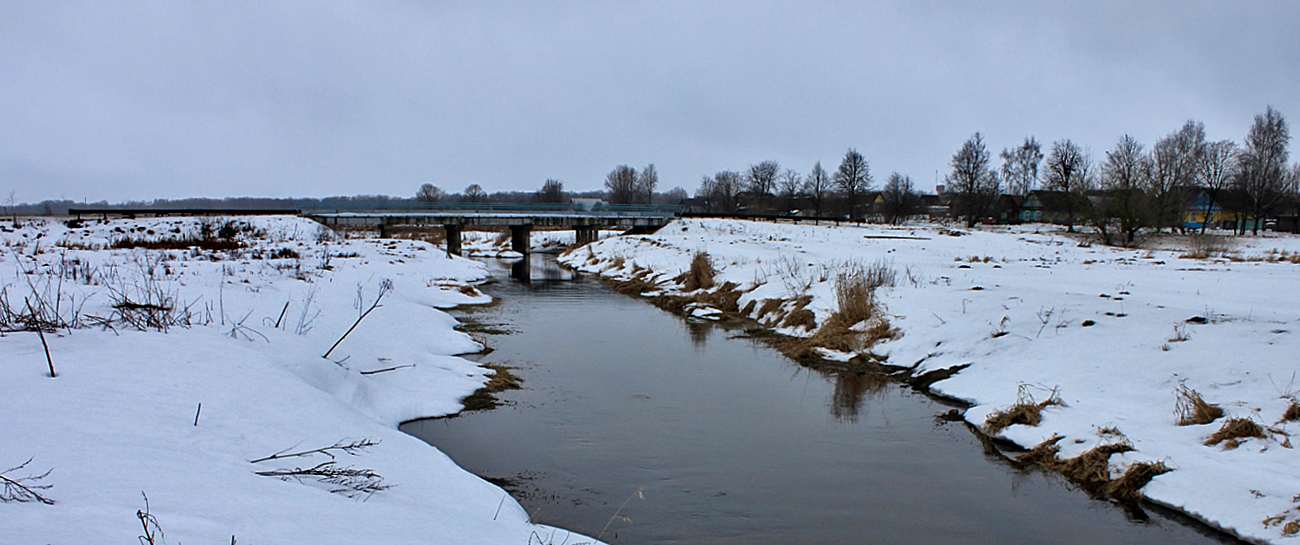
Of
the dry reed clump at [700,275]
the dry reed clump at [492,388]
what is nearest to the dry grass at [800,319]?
the dry reed clump at [700,275]

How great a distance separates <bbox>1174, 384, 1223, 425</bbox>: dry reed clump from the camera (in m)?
7.45

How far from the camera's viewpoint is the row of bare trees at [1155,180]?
44.2m

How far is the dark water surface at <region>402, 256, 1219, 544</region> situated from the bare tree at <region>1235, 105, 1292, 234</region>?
67.0 meters

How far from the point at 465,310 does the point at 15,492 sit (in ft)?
53.1

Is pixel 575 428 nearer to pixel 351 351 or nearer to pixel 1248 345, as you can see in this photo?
pixel 351 351

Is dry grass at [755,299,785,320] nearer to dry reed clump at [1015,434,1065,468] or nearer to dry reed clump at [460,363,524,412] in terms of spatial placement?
Result: dry reed clump at [460,363,524,412]

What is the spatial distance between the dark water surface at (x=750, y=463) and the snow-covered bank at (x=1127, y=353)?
66 cm

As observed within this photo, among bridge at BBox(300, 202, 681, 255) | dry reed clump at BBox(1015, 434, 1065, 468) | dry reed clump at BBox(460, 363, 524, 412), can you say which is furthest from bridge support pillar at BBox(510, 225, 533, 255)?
dry reed clump at BBox(1015, 434, 1065, 468)

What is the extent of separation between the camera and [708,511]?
20.4 ft

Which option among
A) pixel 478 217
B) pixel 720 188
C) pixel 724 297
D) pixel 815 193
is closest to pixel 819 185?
pixel 815 193

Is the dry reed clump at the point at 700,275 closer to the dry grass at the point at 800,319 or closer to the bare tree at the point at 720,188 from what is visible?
the dry grass at the point at 800,319

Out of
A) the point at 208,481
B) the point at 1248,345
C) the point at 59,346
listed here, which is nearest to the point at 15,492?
the point at 208,481

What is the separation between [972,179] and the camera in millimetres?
75312

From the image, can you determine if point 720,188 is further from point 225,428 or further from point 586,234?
point 225,428
